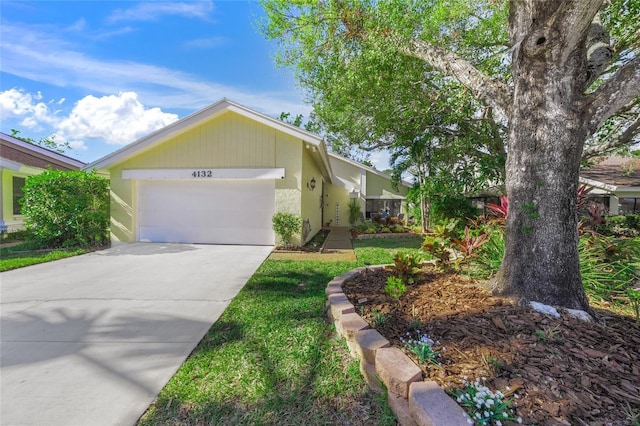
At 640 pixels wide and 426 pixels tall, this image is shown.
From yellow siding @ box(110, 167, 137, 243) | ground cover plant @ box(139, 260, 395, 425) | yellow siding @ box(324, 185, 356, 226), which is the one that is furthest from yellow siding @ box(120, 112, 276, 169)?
yellow siding @ box(324, 185, 356, 226)

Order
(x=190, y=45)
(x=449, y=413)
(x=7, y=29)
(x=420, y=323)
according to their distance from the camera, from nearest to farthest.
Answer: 1. (x=449, y=413)
2. (x=420, y=323)
3. (x=7, y=29)
4. (x=190, y=45)

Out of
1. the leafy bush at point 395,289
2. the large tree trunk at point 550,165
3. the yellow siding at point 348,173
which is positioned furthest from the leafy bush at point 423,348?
the yellow siding at point 348,173

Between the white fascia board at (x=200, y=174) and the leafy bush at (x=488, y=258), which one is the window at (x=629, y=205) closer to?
the leafy bush at (x=488, y=258)

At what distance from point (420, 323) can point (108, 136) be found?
3604 centimetres

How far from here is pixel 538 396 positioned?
1.75 metres

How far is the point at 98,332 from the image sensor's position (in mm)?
3336

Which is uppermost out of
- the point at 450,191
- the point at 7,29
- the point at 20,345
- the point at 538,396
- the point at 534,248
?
the point at 7,29

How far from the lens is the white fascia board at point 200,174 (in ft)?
30.4

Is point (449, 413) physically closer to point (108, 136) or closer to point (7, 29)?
point (7, 29)

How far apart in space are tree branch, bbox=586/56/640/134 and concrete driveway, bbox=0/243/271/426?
477 cm

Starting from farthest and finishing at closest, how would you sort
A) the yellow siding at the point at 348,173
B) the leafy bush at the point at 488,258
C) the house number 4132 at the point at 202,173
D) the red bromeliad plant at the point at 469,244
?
1. the yellow siding at the point at 348,173
2. the house number 4132 at the point at 202,173
3. the red bromeliad plant at the point at 469,244
4. the leafy bush at the point at 488,258

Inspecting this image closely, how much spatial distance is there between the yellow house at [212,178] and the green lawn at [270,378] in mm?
5915

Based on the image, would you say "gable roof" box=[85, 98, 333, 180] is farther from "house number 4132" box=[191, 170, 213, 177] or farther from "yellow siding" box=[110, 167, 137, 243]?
"house number 4132" box=[191, 170, 213, 177]

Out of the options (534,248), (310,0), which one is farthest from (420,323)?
(310,0)
